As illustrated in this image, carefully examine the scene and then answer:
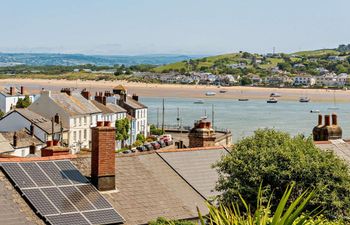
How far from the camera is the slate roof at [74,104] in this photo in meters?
73.4

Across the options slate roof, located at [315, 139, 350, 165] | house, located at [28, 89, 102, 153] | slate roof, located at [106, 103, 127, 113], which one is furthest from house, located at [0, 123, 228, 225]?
slate roof, located at [106, 103, 127, 113]

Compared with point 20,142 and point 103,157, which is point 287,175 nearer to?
point 103,157

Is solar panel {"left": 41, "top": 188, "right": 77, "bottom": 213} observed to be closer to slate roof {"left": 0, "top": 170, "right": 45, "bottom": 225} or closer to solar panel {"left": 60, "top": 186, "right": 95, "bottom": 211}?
solar panel {"left": 60, "top": 186, "right": 95, "bottom": 211}

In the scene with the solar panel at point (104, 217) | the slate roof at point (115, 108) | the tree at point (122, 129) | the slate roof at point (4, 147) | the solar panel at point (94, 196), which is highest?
the solar panel at point (94, 196)

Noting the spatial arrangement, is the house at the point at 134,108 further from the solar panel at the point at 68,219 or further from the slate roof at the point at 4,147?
the solar panel at the point at 68,219

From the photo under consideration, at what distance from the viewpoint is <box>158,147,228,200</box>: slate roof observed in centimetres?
2445

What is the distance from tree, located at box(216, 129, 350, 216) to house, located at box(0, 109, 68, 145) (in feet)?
138

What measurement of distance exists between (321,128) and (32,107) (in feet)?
152

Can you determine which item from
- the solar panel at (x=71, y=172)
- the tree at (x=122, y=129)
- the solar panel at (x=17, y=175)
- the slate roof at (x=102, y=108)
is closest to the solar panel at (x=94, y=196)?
the solar panel at (x=71, y=172)

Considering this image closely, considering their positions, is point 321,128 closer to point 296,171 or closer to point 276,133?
point 276,133

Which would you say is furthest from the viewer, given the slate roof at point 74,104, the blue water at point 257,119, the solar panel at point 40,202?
the blue water at point 257,119

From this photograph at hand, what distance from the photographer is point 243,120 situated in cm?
13512

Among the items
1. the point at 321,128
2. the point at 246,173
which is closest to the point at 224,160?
the point at 246,173

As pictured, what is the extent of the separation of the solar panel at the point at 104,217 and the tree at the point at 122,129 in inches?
2326
